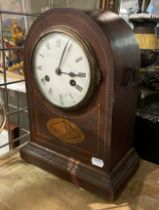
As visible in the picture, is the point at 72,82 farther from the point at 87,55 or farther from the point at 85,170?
the point at 85,170

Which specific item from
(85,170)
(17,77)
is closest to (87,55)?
(85,170)

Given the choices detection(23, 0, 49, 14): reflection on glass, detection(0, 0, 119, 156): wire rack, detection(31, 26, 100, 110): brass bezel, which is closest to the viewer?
detection(31, 26, 100, 110): brass bezel

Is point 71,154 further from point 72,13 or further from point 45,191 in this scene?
point 72,13

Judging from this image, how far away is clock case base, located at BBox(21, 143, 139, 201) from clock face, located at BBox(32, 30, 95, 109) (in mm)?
162

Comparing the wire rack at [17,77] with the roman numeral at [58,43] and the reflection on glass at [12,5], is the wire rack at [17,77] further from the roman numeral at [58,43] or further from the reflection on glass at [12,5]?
the roman numeral at [58,43]

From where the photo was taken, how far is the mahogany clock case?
1.62ft

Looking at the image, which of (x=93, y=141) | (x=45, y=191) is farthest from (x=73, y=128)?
(x=45, y=191)

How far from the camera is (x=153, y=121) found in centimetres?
69

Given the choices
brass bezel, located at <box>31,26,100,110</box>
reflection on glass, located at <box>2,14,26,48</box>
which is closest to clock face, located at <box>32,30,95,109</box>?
brass bezel, located at <box>31,26,100,110</box>

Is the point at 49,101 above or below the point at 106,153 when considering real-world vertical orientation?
above

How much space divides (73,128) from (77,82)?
0.12m

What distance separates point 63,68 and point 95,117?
139 millimetres

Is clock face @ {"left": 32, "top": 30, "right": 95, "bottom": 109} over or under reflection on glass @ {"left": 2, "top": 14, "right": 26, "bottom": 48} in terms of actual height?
under

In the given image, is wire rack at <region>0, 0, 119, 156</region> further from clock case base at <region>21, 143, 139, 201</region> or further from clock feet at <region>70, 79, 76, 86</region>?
clock feet at <region>70, 79, 76, 86</region>
